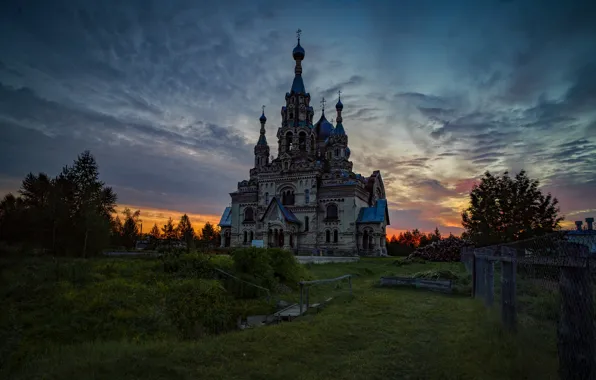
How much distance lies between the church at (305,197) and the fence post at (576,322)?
3707 cm

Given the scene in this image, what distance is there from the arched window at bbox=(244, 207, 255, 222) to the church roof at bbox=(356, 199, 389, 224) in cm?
1509

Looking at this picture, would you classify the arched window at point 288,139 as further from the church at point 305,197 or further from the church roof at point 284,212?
the church roof at point 284,212

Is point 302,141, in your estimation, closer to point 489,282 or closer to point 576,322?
point 489,282

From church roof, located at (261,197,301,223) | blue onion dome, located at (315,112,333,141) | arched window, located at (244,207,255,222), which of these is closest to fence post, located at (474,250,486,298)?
church roof, located at (261,197,301,223)

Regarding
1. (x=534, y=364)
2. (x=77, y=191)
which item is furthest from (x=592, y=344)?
(x=77, y=191)

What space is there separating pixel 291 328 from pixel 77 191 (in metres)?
22.9

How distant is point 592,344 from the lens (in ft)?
15.4

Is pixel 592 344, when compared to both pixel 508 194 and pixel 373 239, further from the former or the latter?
pixel 373 239

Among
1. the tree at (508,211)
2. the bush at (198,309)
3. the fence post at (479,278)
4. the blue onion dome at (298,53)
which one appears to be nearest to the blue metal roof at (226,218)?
the blue onion dome at (298,53)

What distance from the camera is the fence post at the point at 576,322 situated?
4.68 meters

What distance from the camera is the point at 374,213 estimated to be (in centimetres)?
4703

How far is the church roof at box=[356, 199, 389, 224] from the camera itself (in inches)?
1820

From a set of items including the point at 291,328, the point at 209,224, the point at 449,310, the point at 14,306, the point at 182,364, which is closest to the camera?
the point at 182,364

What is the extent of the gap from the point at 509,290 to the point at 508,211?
2159cm
